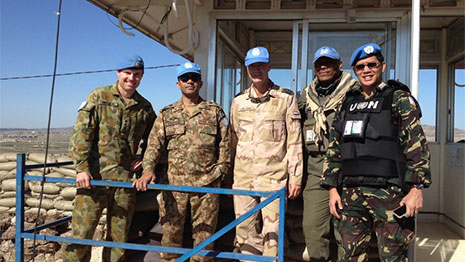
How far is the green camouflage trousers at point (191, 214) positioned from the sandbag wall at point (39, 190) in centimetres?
591

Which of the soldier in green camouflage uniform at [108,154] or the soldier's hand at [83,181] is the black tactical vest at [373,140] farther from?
the soldier's hand at [83,181]

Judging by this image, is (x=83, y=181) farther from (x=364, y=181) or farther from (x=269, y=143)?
(x=364, y=181)

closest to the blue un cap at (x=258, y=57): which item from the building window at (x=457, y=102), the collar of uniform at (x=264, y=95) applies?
the collar of uniform at (x=264, y=95)

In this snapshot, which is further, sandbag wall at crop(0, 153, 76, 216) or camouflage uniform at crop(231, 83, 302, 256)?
sandbag wall at crop(0, 153, 76, 216)

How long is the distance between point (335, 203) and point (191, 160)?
1072 mm

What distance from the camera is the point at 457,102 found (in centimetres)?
485

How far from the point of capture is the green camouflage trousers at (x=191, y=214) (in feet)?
8.49

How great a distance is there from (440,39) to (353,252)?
13.7ft

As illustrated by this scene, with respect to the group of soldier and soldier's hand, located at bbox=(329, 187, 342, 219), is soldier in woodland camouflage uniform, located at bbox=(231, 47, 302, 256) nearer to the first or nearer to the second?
the group of soldier

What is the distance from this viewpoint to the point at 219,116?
273 centimetres

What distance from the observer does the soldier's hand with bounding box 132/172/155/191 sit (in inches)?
93.4

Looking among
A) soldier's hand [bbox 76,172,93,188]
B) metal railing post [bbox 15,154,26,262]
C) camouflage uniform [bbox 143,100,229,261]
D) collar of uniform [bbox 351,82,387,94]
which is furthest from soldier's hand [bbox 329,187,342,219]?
metal railing post [bbox 15,154,26,262]

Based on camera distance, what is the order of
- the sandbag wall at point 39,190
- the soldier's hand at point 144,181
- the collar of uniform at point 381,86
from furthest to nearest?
the sandbag wall at point 39,190 → the soldier's hand at point 144,181 → the collar of uniform at point 381,86

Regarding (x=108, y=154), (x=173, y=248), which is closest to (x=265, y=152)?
(x=173, y=248)
